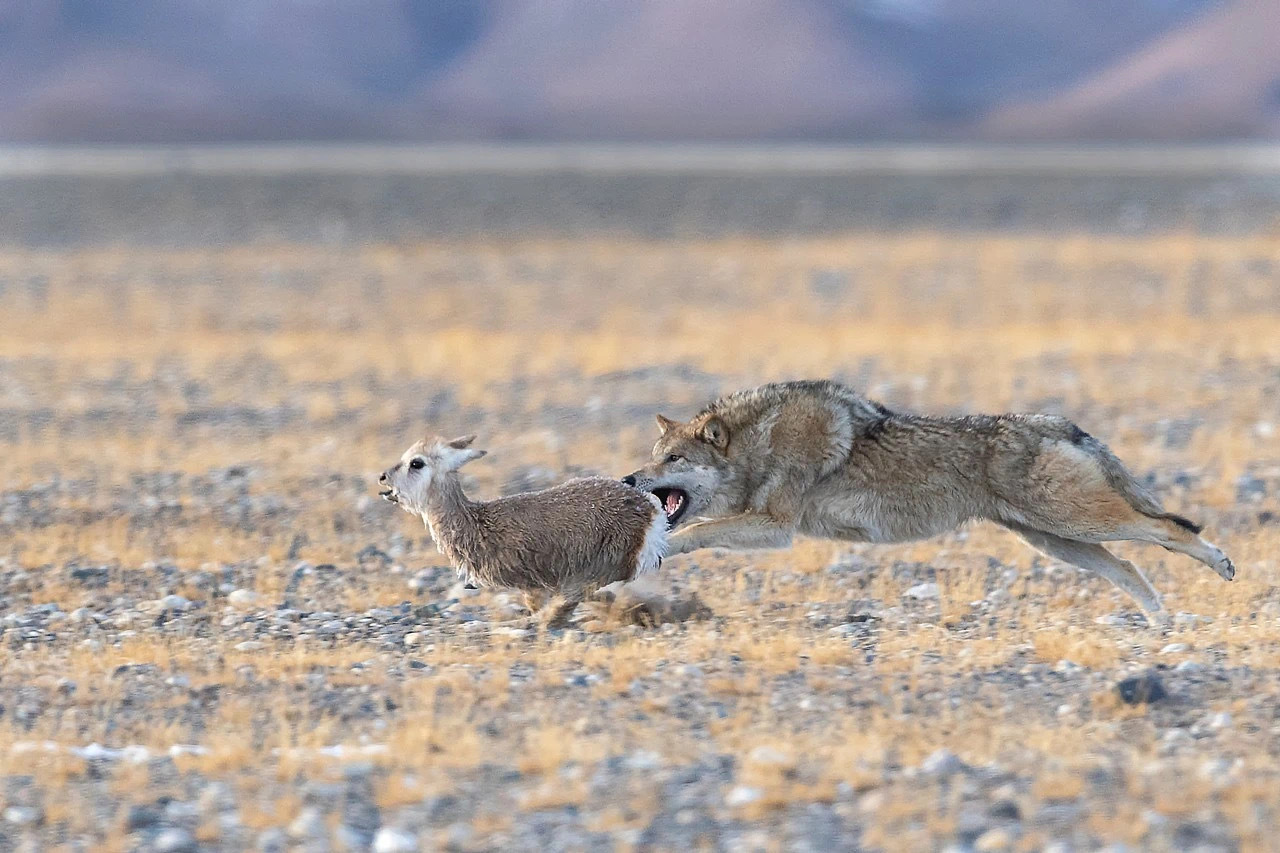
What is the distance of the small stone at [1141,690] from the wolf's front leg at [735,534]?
2307 millimetres

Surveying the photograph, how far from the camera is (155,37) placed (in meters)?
104

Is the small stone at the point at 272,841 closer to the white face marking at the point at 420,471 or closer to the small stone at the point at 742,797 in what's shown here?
the small stone at the point at 742,797

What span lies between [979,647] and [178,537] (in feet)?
17.7

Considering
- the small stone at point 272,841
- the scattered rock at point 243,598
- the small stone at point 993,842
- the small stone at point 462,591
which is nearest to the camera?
the small stone at point 993,842

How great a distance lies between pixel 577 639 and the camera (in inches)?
318

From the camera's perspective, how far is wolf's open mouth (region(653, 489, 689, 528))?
29.3 ft

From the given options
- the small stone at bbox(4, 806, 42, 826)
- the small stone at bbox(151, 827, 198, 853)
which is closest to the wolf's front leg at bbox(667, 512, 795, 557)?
the small stone at bbox(151, 827, 198, 853)

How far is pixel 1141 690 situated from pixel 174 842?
359 cm

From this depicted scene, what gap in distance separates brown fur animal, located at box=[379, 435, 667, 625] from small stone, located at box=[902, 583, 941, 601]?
150 cm

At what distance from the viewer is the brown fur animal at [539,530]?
829 cm

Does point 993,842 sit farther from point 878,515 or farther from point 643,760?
point 878,515

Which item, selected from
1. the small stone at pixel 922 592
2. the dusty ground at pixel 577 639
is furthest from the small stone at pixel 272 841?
the small stone at pixel 922 592

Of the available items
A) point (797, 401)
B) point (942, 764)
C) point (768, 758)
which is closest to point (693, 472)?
point (797, 401)

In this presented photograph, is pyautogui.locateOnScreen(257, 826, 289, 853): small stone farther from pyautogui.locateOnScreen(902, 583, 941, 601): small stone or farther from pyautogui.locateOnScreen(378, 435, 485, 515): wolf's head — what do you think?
pyautogui.locateOnScreen(902, 583, 941, 601): small stone
